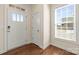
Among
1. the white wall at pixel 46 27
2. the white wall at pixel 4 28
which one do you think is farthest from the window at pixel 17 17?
the white wall at pixel 46 27

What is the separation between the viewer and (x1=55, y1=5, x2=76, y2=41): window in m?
1.59

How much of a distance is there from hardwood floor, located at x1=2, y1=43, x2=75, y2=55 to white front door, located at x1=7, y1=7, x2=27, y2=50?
0.31 feet

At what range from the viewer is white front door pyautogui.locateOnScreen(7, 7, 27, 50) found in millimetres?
1476

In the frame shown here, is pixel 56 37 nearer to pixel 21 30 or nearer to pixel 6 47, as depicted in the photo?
pixel 21 30

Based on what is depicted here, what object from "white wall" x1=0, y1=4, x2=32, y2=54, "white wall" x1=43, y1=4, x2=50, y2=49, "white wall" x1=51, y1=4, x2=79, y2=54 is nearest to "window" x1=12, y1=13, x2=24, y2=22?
"white wall" x1=0, y1=4, x2=32, y2=54

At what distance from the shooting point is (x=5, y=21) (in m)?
1.53

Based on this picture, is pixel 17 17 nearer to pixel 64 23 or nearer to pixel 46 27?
pixel 46 27

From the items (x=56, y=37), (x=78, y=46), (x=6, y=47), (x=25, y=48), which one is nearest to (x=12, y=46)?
(x=6, y=47)

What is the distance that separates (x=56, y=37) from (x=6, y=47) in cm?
98

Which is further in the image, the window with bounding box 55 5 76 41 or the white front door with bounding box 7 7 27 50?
the window with bounding box 55 5 76 41

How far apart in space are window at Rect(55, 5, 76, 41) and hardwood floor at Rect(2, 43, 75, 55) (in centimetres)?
29

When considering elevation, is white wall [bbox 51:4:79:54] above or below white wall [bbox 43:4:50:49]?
below

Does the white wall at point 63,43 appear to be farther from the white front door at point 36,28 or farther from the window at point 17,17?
the window at point 17,17

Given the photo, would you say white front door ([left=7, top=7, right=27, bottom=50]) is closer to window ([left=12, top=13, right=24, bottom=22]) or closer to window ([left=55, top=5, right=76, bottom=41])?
window ([left=12, top=13, right=24, bottom=22])
